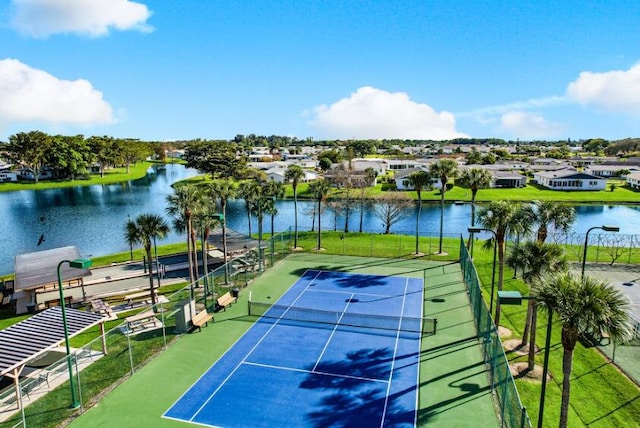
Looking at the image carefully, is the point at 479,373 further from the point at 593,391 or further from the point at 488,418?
the point at 593,391

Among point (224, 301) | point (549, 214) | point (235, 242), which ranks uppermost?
point (549, 214)

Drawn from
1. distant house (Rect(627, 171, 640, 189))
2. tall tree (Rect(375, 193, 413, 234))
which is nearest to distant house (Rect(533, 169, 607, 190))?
distant house (Rect(627, 171, 640, 189))

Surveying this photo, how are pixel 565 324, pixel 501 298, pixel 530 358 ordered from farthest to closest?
pixel 530 358 < pixel 501 298 < pixel 565 324

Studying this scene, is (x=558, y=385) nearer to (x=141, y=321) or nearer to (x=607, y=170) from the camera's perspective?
(x=141, y=321)

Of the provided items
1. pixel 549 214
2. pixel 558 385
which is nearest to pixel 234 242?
pixel 549 214

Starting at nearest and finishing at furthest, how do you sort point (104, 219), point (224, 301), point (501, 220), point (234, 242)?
point (501, 220), point (224, 301), point (234, 242), point (104, 219)

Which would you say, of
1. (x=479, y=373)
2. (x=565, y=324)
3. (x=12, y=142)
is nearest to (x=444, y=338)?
(x=479, y=373)

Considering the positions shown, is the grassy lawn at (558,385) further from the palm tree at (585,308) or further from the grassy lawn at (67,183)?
the grassy lawn at (67,183)
